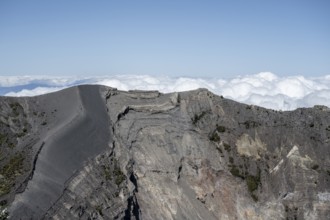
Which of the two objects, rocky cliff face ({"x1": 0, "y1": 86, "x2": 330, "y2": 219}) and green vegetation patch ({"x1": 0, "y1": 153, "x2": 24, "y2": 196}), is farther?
rocky cliff face ({"x1": 0, "y1": 86, "x2": 330, "y2": 219})

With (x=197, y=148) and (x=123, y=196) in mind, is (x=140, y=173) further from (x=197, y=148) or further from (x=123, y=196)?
(x=197, y=148)

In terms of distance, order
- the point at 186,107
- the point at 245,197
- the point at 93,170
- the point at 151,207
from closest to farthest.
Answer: the point at 93,170 < the point at 151,207 < the point at 245,197 < the point at 186,107

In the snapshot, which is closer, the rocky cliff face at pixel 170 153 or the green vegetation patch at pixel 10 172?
the green vegetation patch at pixel 10 172

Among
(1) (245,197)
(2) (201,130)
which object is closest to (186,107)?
(2) (201,130)

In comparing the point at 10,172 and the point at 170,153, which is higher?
the point at 10,172

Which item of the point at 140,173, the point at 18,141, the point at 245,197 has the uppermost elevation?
the point at 18,141

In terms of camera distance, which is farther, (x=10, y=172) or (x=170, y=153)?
(x=170, y=153)

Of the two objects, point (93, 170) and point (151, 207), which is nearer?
point (93, 170)

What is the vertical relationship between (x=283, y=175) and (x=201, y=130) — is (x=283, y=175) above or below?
below
